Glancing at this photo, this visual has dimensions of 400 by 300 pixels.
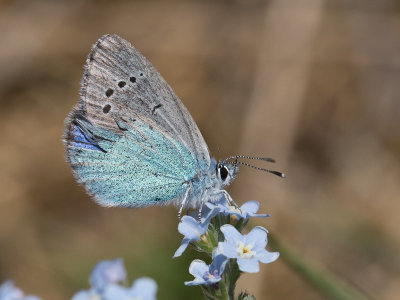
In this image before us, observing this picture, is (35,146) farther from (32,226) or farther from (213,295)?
(213,295)

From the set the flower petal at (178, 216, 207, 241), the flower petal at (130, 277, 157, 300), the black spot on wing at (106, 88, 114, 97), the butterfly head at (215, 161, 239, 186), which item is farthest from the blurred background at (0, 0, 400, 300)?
the flower petal at (130, 277, 157, 300)

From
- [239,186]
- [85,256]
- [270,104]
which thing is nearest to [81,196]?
[85,256]

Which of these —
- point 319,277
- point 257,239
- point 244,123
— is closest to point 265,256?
point 257,239

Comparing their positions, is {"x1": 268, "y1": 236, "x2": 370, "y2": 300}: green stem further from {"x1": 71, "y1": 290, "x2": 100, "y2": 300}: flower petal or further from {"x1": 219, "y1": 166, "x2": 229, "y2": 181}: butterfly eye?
{"x1": 71, "y1": 290, "x2": 100, "y2": 300}: flower petal

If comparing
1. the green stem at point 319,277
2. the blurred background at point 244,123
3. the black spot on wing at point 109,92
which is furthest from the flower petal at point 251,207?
the blurred background at point 244,123

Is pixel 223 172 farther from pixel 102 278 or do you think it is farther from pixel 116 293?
pixel 116 293

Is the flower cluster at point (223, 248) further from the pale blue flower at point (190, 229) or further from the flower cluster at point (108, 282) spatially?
the flower cluster at point (108, 282)
